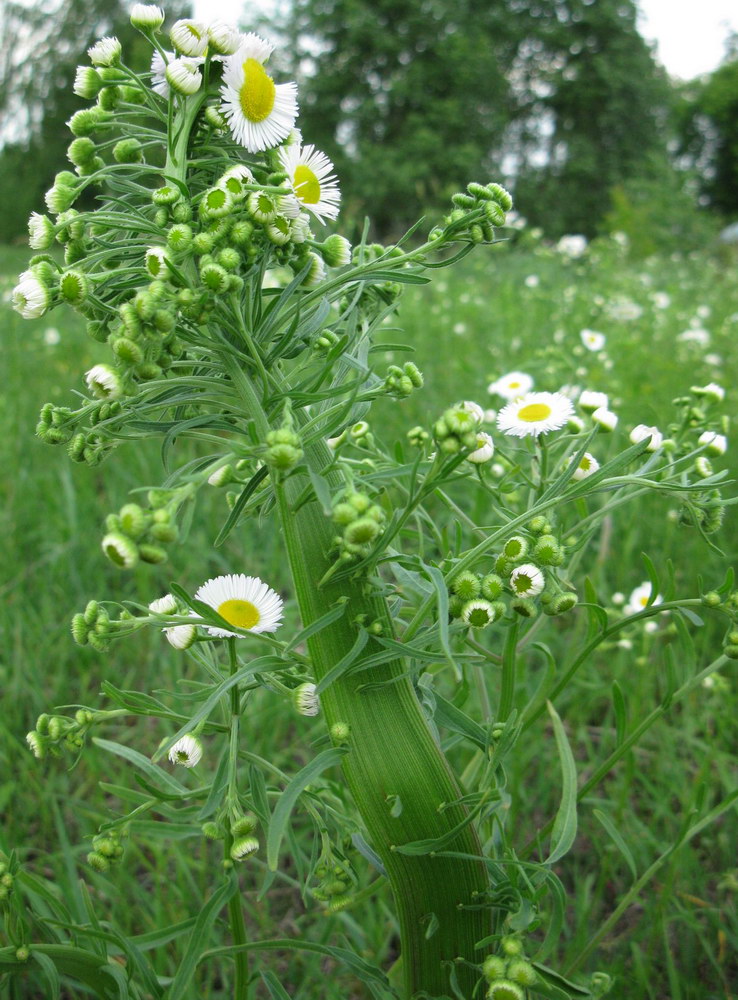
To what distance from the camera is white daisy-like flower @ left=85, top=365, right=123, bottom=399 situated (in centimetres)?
73

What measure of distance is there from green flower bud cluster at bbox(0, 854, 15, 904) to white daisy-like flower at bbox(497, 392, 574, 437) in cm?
83

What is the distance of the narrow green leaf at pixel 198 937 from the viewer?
907 millimetres

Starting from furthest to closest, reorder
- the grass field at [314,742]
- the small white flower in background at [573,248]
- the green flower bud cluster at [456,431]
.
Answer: the small white flower in background at [573,248] → the grass field at [314,742] → the green flower bud cluster at [456,431]

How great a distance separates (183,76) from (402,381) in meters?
0.36

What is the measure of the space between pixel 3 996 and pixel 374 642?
0.86 metres

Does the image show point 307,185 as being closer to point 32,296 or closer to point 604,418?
point 32,296

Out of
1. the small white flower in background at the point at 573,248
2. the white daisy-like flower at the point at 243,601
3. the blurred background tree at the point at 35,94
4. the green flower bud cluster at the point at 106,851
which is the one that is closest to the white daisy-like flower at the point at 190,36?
the white daisy-like flower at the point at 243,601

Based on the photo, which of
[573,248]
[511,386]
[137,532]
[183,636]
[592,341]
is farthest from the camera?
[573,248]

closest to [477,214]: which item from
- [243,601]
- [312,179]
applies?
[312,179]

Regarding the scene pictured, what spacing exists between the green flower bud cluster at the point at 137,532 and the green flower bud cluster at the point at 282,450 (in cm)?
10

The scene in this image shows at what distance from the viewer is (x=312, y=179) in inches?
34.5

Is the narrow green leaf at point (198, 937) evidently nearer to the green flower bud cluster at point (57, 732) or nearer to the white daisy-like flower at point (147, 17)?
the green flower bud cluster at point (57, 732)

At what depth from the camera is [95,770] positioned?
165cm

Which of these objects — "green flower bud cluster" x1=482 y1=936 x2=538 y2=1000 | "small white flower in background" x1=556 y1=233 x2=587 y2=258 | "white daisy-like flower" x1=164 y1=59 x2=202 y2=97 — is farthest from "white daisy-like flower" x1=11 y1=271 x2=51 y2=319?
"small white flower in background" x1=556 y1=233 x2=587 y2=258
